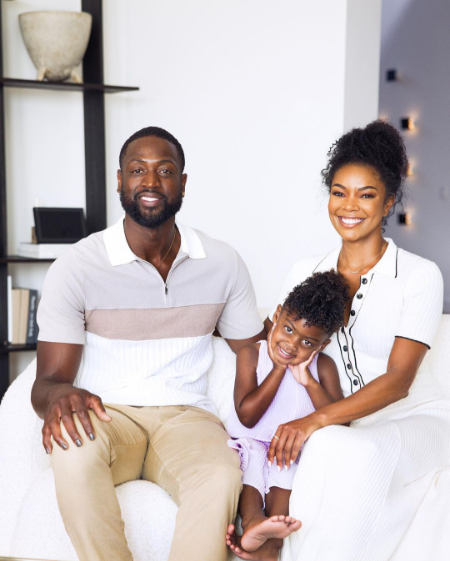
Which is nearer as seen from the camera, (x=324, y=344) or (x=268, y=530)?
(x=268, y=530)

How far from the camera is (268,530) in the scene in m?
1.62

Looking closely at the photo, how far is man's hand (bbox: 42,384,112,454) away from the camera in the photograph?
1.69 meters

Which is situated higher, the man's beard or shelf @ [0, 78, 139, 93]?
shelf @ [0, 78, 139, 93]

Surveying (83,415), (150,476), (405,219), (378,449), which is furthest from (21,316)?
(405,219)

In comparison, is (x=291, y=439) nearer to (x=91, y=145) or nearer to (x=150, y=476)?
(x=150, y=476)

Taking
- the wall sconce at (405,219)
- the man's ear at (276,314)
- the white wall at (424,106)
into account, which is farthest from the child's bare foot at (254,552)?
the wall sconce at (405,219)

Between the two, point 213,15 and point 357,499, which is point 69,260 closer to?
point 357,499

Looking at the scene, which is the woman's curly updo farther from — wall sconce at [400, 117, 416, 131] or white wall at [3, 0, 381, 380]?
wall sconce at [400, 117, 416, 131]

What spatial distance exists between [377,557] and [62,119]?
2.70 meters

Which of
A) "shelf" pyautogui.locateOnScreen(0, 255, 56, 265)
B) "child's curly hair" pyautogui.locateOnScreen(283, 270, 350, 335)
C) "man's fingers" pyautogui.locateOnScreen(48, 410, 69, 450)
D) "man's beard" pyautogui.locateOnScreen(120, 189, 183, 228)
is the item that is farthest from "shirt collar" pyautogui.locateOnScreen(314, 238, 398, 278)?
"shelf" pyautogui.locateOnScreen(0, 255, 56, 265)

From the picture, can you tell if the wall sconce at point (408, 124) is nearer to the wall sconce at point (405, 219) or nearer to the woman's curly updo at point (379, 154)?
the wall sconce at point (405, 219)

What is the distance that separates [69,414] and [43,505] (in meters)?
0.22

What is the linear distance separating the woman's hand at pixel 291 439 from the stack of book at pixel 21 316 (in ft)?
6.31

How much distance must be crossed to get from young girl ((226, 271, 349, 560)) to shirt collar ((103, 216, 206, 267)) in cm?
30
